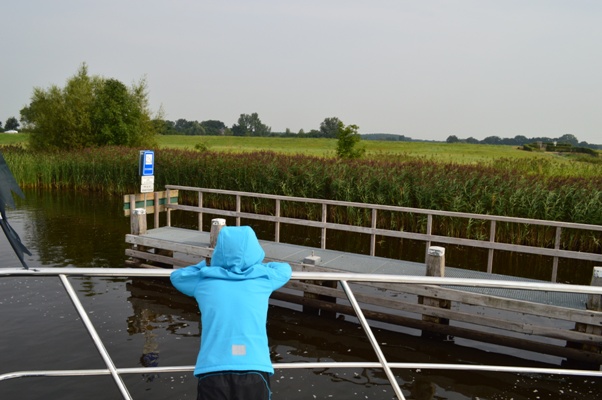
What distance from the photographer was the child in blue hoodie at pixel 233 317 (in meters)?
→ 2.74

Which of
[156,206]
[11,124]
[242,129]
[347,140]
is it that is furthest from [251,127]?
[156,206]

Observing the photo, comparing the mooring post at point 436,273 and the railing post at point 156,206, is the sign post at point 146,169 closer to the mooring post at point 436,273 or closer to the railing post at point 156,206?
the railing post at point 156,206

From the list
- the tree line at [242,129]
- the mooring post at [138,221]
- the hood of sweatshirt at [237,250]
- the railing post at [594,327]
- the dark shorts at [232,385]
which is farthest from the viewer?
the tree line at [242,129]

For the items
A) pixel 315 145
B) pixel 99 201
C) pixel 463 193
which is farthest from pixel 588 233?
pixel 315 145

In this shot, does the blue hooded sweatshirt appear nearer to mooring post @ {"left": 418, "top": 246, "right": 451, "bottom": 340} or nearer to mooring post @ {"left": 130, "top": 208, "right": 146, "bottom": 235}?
mooring post @ {"left": 418, "top": 246, "right": 451, "bottom": 340}

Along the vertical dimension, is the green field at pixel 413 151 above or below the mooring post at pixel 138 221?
above

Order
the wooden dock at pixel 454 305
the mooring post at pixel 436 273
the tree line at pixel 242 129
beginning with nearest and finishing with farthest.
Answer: the wooden dock at pixel 454 305
the mooring post at pixel 436 273
the tree line at pixel 242 129

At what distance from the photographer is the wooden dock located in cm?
797

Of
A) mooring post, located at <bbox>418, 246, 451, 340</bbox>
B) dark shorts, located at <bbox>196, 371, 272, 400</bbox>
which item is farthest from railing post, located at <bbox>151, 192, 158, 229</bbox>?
dark shorts, located at <bbox>196, 371, 272, 400</bbox>

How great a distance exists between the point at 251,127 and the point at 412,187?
10650cm

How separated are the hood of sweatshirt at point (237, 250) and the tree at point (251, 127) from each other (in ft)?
356

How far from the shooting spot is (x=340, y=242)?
1712 centimetres

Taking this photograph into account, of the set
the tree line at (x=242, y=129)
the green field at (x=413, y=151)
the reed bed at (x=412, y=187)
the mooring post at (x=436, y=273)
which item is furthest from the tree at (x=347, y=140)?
the tree line at (x=242, y=129)

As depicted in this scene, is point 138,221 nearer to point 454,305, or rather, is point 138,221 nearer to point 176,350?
point 176,350
